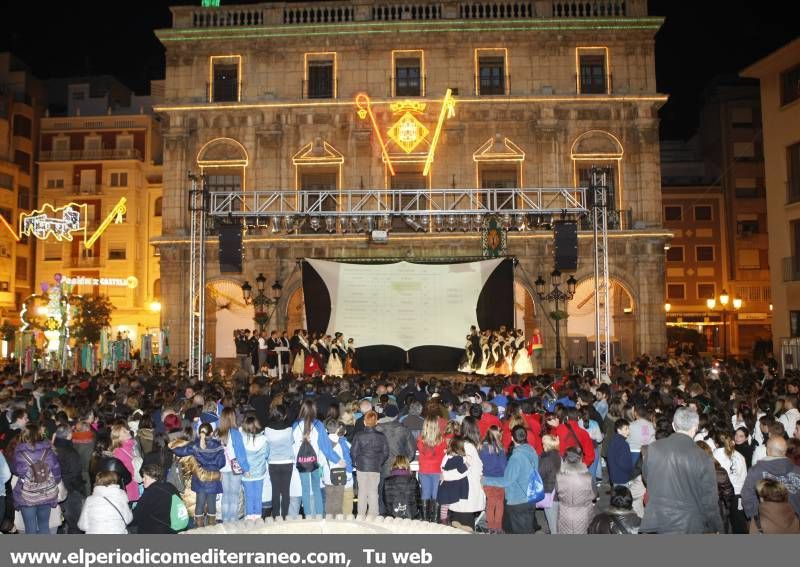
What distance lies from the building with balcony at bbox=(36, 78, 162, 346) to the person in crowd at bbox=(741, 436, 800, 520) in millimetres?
43145

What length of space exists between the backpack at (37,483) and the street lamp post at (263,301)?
1853cm

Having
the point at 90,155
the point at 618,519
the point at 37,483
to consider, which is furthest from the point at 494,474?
the point at 90,155

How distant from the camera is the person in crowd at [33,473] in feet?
26.4

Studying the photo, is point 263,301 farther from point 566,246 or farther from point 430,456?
point 430,456

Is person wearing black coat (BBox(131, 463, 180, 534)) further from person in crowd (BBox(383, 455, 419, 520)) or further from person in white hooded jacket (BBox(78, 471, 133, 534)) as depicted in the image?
person in crowd (BBox(383, 455, 419, 520))

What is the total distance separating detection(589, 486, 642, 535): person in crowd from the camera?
224 inches

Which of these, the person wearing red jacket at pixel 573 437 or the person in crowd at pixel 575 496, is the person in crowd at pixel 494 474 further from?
the person in crowd at pixel 575 496

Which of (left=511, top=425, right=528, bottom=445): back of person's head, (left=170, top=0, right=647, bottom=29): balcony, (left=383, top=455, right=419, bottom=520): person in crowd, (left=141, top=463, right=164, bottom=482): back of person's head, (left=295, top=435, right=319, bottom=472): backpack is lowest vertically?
(left=383, top=455, right=419, bottom=520): person in crowd

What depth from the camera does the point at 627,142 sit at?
2984cm

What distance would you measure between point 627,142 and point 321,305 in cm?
1484

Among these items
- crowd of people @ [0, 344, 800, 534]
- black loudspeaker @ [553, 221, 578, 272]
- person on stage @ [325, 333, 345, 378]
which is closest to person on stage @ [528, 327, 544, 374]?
black loudspeaker @ [553, 221, 578, 272]

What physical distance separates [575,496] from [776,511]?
1.92m

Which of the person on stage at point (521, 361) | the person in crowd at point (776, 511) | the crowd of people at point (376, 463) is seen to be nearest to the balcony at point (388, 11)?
the person on stage at point (521, 361)
